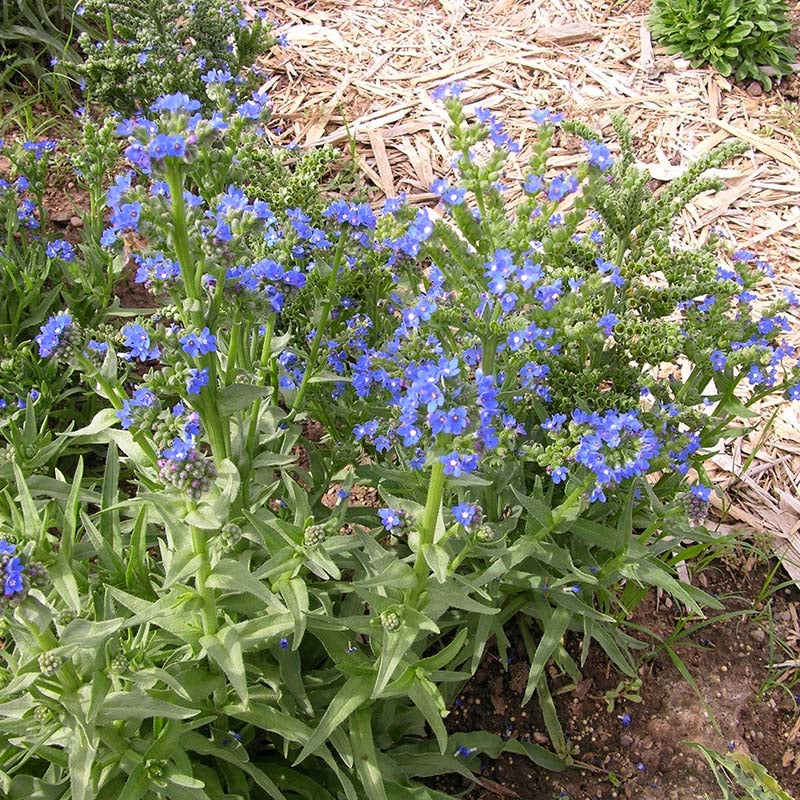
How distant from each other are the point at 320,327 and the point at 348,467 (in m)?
0.83

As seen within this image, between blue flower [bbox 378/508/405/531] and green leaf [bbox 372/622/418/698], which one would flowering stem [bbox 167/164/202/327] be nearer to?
blue flower [bbox 378/508/405/531]

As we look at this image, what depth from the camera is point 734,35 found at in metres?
8.09

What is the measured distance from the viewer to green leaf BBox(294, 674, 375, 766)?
3.58 metres

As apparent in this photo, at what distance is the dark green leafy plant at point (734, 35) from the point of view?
26.5 feet

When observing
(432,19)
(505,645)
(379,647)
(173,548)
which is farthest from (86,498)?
(432,19)

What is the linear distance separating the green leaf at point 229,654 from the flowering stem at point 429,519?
2.66ft

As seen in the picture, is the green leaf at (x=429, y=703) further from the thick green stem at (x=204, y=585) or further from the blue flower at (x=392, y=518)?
the thick green stem at (x=204, y=585)

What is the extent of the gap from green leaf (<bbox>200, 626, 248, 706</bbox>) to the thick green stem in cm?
5

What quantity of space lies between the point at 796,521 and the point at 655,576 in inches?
85.7

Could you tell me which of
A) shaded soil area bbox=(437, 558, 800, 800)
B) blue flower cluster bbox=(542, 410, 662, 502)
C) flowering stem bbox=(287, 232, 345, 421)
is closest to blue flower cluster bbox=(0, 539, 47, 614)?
flowering stem bbox=(287, 232, 345, 421)

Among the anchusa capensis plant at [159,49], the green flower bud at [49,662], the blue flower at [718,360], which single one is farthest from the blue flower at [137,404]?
the anchusa capensis plant at [159,49]

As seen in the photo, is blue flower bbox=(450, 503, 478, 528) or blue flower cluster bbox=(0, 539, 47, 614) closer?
blue flower cluster bbox=(0, 539, 47, 614)

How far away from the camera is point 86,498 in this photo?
13.9ft

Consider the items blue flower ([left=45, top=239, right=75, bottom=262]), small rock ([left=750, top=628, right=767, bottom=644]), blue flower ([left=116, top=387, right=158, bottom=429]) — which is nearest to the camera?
blue flower ([left=116, top=387, right=158, bottom=429])
